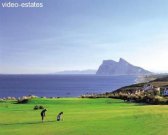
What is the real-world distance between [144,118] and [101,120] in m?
4.59

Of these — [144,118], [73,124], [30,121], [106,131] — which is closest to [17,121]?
[30,121]

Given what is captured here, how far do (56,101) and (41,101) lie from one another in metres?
2.35

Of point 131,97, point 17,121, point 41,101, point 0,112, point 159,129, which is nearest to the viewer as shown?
point 159,129

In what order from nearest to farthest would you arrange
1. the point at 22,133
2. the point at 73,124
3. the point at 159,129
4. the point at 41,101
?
the point at 22,133
the point at 159,129
the point at 73,124
the point at 41,101

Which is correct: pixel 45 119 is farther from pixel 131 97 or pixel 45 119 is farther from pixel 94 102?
pixel 131 97

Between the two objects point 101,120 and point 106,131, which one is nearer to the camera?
point 106,131

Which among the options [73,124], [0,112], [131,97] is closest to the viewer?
[73,124]

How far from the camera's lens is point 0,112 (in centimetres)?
4581

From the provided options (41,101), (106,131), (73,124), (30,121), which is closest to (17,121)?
(30,121)

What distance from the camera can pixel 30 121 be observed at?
38000 mm

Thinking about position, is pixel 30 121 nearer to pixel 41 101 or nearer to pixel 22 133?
pixel 22 133

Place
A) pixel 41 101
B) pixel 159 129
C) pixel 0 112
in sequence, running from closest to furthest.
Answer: pixel 159 129 < pixel 0 112 < pixel 41 101

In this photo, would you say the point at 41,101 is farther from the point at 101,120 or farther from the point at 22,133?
the point at 22,133

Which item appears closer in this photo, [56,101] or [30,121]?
[30,121]
